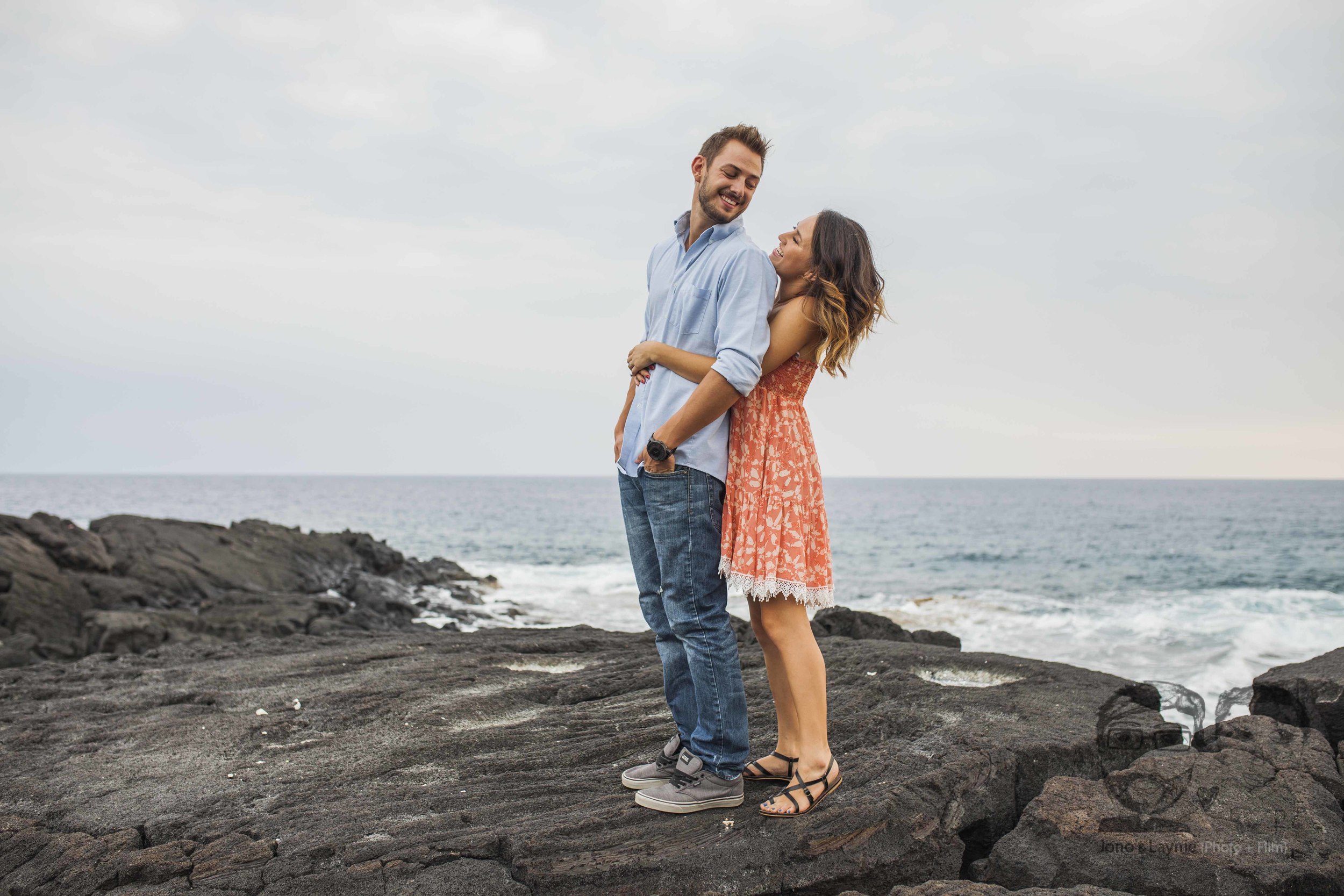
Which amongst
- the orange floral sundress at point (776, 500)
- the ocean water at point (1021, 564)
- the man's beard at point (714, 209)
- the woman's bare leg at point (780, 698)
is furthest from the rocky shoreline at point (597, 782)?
the ocean water at point (1021, 564)

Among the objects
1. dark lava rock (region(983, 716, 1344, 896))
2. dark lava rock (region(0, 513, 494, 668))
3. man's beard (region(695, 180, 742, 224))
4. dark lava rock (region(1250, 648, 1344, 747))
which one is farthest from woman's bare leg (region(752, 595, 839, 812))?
dark lava rock (region(0, 513, 494, 668))

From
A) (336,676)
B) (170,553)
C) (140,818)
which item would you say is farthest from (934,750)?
(170,553)

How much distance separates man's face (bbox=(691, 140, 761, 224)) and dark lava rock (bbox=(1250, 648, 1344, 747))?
14.1 ft

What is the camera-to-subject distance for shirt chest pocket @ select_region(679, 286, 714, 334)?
3.20 m

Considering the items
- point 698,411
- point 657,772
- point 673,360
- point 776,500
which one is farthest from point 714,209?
point 657,772

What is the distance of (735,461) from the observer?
331cm

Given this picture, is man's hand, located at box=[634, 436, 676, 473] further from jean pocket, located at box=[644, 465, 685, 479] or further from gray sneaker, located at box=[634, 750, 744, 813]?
gray sneaker, located at box=[634, 750, 744, 813]

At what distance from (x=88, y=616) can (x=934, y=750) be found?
11656 mm

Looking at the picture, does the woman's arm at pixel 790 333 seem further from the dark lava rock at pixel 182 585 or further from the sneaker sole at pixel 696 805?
the dark lava rock at pixel 182 585

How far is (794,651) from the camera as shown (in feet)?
10.8

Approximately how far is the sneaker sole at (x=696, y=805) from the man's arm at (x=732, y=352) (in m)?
1.32

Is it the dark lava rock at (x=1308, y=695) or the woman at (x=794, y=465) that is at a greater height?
the woman at (x=794, y=465)

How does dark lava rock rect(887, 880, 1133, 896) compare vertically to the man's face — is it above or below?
below

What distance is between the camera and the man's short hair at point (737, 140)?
316 centimetres
